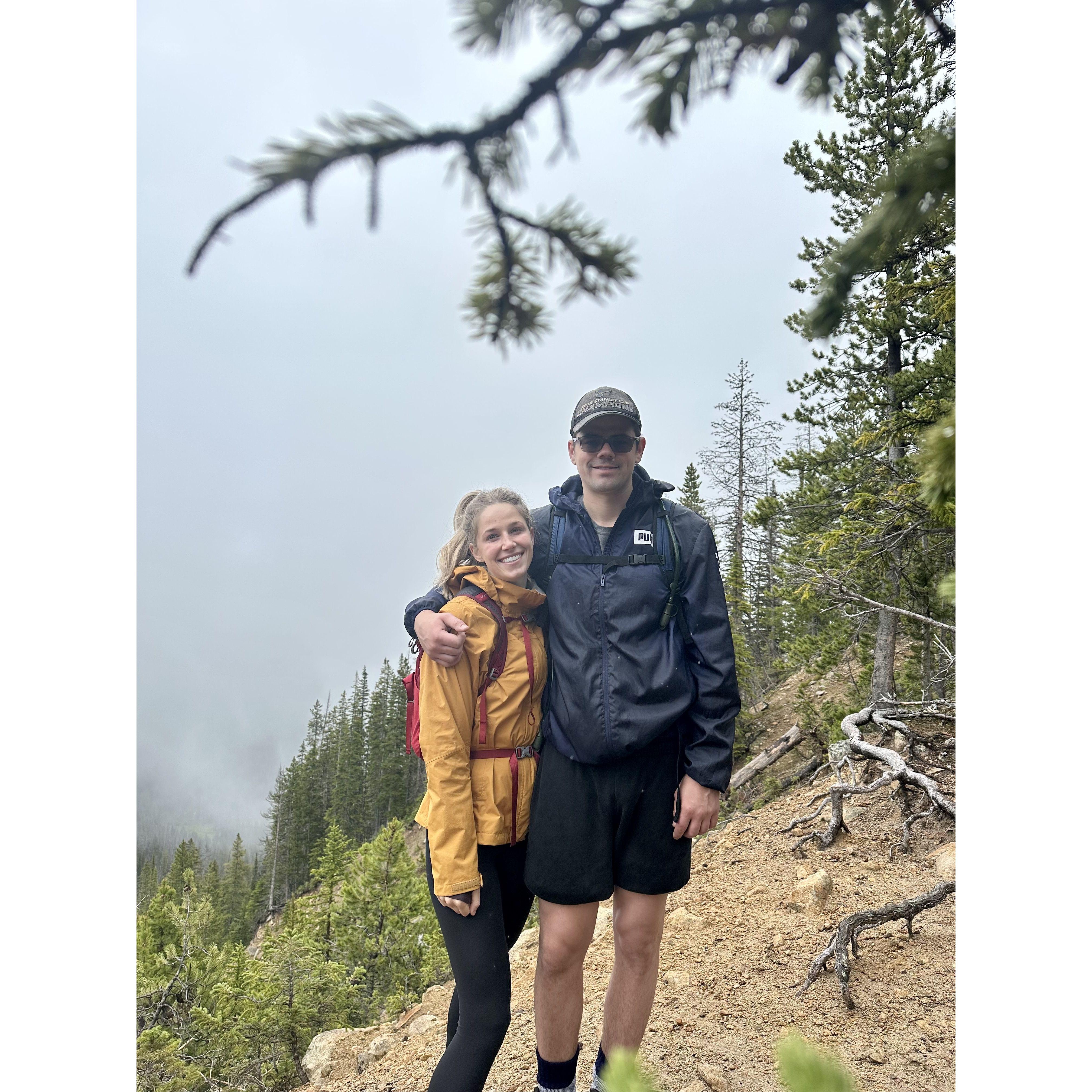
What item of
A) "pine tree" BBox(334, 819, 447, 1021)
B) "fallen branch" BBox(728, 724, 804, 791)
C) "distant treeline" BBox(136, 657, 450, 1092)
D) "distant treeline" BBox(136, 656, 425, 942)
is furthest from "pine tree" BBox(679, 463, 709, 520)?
"distant treeline" BBox(136, 656, 425, 942)

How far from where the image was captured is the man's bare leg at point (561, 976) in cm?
186

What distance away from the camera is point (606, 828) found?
183cm

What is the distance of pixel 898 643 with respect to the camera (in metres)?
12.4

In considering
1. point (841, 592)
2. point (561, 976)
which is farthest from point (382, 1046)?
point (841, 592)

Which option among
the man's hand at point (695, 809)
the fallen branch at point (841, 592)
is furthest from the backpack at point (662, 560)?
the fallen branch at point (841, 592)

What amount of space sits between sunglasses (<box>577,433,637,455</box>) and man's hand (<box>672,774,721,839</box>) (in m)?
0.91

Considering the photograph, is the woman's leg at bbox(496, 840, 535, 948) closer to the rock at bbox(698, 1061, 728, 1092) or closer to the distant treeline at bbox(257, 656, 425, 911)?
the rock at bbox(698, 1061, 728, 1092)

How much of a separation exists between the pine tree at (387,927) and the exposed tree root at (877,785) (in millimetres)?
5408

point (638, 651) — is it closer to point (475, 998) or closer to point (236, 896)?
point (475, 998)

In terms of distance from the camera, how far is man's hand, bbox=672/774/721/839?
186 cm

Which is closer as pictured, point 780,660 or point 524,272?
point 524,272
